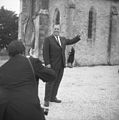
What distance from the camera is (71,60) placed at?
78.7 ft

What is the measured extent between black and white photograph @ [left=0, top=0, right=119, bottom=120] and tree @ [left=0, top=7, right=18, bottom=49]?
1079 inches

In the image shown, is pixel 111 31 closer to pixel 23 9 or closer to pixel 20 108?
pixel 23 9

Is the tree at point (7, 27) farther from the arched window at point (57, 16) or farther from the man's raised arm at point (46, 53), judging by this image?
the man's raised arm at point (46, 53)

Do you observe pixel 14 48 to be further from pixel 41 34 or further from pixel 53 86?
pixel 41 34

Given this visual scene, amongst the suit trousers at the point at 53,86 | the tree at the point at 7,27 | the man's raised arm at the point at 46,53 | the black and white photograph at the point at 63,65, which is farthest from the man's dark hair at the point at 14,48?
the tree at the point at 7,27

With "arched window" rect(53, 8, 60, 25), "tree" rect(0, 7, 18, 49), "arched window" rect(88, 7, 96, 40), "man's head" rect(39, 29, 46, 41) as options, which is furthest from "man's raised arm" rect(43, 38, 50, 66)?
"tree" rect(0, 7, 18, 49)

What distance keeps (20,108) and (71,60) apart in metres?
20.7

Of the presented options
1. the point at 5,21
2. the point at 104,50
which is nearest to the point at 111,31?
the point at 104,50

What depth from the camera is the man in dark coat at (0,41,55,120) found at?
3420mm

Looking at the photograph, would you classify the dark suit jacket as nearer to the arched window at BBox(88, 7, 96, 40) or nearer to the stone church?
the stone church

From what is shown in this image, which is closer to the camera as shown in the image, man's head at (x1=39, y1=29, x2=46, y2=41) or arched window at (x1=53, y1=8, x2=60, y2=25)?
man's head at (x1=39, y1=29, x2=46, y2=41)

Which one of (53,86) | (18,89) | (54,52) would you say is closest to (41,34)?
(53,86)

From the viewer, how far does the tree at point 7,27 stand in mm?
55688

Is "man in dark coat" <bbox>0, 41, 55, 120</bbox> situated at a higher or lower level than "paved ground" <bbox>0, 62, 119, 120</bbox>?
higher
